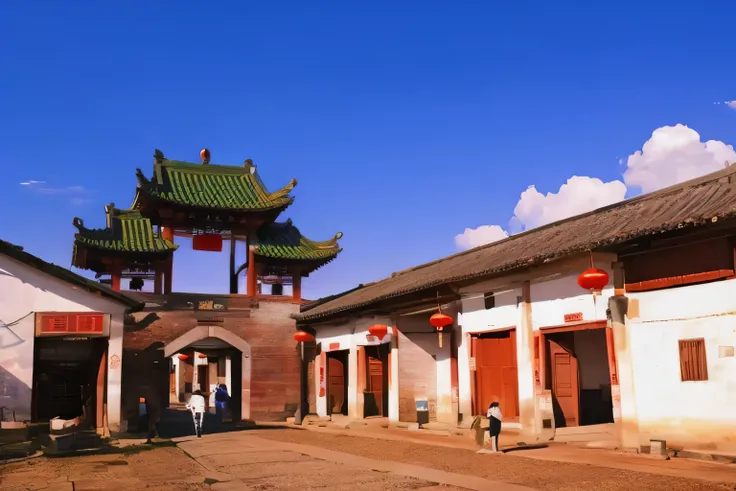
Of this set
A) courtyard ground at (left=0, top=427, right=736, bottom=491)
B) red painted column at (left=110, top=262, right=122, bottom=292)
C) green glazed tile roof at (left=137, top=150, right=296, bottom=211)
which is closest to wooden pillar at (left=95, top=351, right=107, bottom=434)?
courtyard ground at (left=0, top=427, right=736, bottom=491)

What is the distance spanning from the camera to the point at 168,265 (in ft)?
78.7

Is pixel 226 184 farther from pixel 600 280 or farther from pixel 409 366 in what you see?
pixel 600 280

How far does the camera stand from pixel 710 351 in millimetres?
10922

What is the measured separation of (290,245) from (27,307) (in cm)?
957

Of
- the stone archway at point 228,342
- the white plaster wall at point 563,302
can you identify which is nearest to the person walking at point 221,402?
the stone archway at point 228,342

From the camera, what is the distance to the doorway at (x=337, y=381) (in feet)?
80.5

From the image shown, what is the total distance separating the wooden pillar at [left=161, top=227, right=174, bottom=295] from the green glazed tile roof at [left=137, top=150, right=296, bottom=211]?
1.45m

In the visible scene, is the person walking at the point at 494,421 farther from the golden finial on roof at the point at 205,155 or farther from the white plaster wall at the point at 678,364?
the golden finial on roof at the point at 205,155

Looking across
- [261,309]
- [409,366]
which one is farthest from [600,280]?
[261,309]

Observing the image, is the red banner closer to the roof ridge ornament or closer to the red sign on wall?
the roof ridge ornament

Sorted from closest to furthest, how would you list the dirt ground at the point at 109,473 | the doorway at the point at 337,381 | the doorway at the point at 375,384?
1. the dirt ground at the point at 109,473
2. the doorway at the point at 375,384
3. the doorway at the point at 337,381

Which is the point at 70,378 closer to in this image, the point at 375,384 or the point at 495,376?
the point at 375,384

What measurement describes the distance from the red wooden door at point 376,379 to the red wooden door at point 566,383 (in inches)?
336

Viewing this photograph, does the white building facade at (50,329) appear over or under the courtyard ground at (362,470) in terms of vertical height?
over
